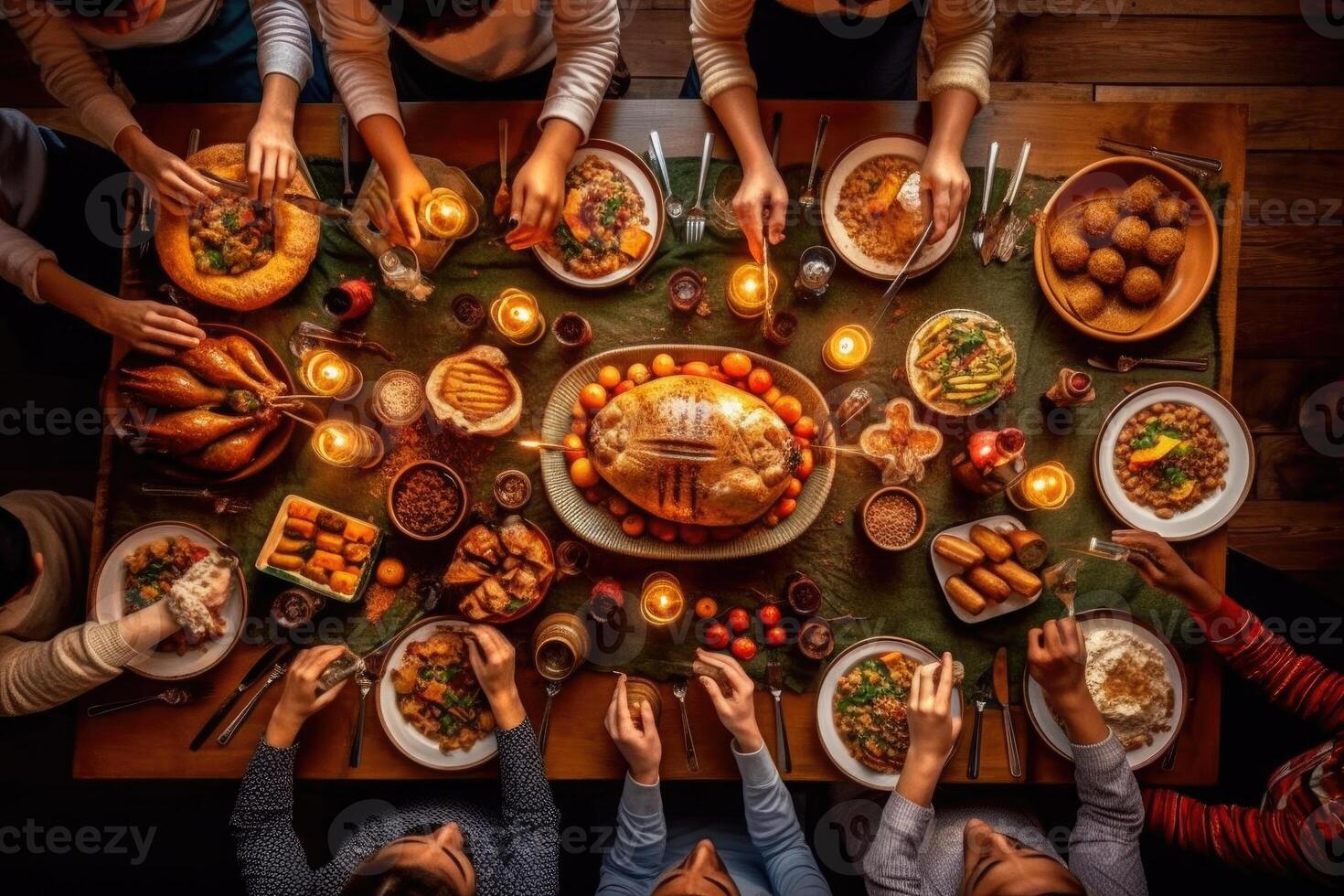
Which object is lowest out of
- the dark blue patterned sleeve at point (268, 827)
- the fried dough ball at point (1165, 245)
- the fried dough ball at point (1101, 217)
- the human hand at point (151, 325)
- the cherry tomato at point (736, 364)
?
the dark blue patterned sleeve at point (268, 827)

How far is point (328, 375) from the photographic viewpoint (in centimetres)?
289

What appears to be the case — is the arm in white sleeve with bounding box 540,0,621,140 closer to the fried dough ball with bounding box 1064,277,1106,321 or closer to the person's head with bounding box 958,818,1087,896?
the fried dough ball with bounding box 1064,277,1106,321

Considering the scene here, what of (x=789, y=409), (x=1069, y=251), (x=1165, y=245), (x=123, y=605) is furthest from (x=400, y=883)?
(x=1165, y=245)

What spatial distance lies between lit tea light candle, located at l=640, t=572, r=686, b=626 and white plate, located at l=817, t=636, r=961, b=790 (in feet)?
2.11

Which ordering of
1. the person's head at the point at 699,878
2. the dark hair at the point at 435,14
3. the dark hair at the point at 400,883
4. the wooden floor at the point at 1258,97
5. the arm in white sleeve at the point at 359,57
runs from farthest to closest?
the wooden floor at the point at 1258,97 → the arm in white sleeve at the point at 359,57 → the person's head at the point at 699,878 → the dark hair at the point at 400,883 → the dark hair at the point at 435,14

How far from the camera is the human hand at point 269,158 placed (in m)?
2.81

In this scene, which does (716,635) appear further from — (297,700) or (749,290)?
(297,700)

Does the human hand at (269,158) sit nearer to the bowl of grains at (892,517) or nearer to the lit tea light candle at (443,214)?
the lit tea light candle at (443,214)

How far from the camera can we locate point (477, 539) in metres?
2.81

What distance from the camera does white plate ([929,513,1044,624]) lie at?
9.43ft

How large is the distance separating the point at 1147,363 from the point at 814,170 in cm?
156

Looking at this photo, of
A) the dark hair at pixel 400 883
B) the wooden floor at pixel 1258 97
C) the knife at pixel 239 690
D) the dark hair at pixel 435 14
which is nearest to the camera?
the dark hair at pixel 435 14

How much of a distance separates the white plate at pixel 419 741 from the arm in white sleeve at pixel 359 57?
6.64ft

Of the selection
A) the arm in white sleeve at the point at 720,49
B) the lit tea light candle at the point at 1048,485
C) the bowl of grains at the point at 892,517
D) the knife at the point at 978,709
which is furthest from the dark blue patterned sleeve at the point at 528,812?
the arm in white sleeve at the point at 720,49
